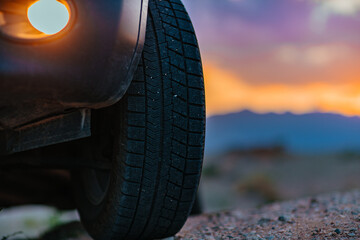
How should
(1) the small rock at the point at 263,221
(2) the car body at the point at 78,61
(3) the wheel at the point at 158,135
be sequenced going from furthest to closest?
(1) the small rock at the point at 263,221, (3) the wheel at the point at 158,135, (2) the car body at the point at 78,61

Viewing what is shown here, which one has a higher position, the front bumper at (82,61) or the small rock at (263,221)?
the front bumper at (82,61)

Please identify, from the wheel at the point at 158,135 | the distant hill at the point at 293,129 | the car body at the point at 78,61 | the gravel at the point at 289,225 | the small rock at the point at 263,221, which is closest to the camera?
the car body at the point at 78,61

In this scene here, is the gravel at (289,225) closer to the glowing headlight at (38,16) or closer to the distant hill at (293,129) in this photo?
the glowing headlight at (38,16)

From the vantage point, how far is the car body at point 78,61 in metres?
1.30

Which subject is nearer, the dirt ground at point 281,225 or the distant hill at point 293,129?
the dirt ground at point 281,225

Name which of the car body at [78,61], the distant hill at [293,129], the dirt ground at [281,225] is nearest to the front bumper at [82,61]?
the car body at [78,61]

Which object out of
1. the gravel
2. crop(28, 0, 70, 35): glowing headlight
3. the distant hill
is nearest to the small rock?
the gravel

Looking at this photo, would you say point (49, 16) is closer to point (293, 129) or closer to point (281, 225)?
point (281, 225)

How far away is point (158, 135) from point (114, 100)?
29 cm

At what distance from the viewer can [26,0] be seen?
1355 mm

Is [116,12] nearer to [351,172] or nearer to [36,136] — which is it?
[36,136]

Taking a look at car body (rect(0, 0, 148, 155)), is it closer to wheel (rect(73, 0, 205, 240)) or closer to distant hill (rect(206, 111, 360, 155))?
wheel (rect(73, 0, 205, 240))

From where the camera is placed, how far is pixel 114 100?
151 centimetres

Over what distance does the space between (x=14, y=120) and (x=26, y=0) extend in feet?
1.58
